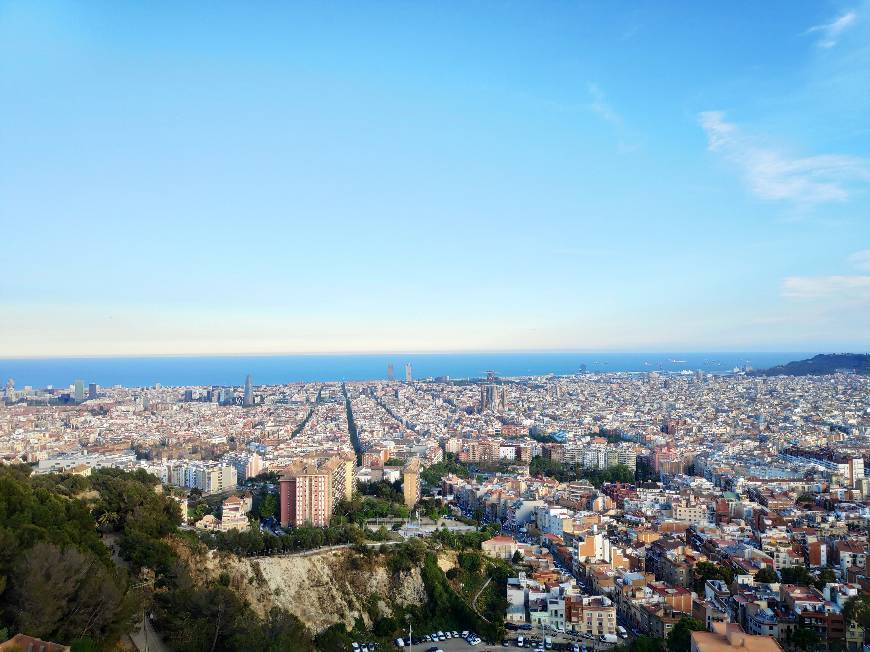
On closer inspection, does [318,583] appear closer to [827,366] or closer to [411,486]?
[411,486]

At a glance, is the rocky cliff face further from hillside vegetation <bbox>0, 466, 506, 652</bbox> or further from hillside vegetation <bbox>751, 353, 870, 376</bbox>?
hillside vegetation <bbox>751, 353, 870, 376</bbox>

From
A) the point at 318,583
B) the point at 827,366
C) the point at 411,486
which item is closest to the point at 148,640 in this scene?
the point at 318,583

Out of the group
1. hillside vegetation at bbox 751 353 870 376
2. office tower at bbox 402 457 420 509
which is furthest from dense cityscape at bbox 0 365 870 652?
hillside vegetation at bbox 751 353 870 376

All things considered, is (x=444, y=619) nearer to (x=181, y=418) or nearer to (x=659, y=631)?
(x=659, y=631)

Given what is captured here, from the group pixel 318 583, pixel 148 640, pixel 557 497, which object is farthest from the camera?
pixel 557 497

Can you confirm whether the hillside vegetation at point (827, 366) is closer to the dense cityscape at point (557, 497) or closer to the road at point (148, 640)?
the dense cityscape at point (557, 497)

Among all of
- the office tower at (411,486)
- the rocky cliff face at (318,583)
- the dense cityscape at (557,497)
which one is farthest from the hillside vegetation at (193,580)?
the office tower at (411,486)
